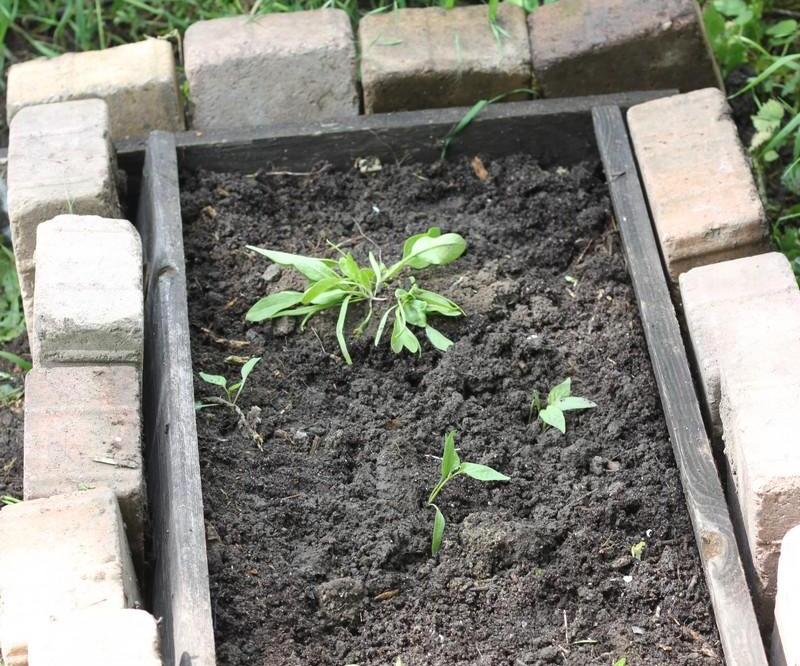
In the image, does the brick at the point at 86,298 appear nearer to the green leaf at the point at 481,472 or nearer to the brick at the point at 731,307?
the green leaf at the point at 481,472

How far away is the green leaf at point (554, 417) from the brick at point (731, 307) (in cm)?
28

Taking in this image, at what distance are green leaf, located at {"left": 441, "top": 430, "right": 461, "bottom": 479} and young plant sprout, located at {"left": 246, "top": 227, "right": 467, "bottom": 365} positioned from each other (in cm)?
34

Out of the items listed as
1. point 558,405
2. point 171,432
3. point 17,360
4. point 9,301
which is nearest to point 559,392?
point 558,405

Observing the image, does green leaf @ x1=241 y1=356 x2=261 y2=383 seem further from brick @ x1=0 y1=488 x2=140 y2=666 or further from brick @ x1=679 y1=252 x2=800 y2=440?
brick @ x1=679 y1=252 x2=800 y2=440

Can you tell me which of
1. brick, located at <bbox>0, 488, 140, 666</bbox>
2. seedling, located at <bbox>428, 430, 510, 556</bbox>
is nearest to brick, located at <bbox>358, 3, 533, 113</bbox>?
seedling, located at <bbox>428, 430, 510, 556</bbox>

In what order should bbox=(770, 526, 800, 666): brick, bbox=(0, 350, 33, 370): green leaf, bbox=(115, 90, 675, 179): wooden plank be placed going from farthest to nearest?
bbox=(115, 90, 675, 179): wooden plank
bbox=(0, 350, 33, 370): green leaf
bbox=(770, 526, 800, 666): brick

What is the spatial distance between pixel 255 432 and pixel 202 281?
458 mm

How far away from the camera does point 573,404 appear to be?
250 centimetres

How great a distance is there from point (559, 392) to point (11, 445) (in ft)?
3.97

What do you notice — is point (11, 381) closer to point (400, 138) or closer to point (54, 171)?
point (54, 171)

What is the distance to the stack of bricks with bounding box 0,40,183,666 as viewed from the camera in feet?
6.55

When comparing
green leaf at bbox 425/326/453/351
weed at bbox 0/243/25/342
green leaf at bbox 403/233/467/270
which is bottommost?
green leaf at bbox 425/326/453/351

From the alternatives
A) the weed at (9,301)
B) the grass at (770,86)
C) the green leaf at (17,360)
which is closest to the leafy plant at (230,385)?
the green leaf at (17,360)

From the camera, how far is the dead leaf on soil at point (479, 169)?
3068 millimetres
